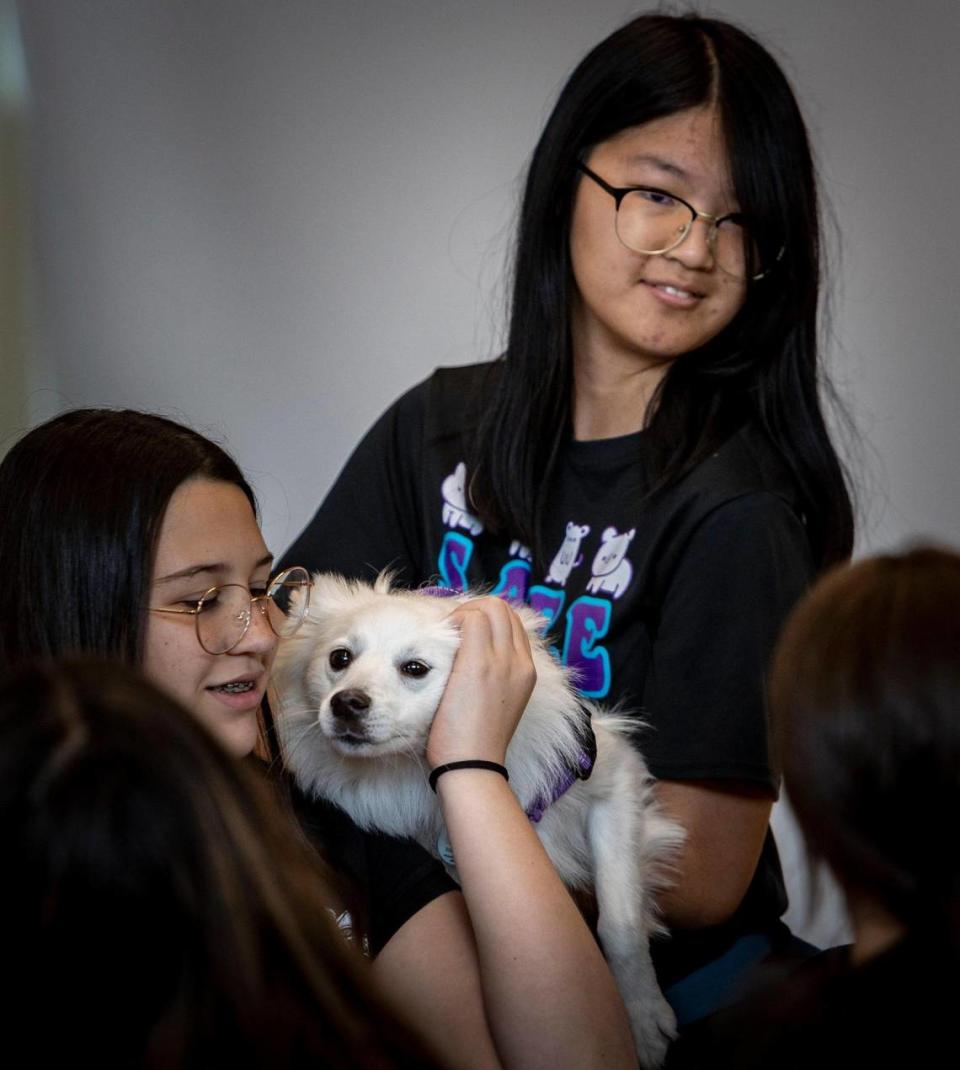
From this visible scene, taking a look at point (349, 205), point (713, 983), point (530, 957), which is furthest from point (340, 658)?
point (349, 205)

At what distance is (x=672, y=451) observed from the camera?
5.57 ft

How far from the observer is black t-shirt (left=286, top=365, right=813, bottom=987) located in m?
1.57

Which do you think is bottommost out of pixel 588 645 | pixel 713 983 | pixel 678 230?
pixel 713 983

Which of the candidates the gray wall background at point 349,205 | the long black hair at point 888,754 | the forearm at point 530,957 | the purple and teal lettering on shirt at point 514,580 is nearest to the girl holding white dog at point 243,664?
the forearm at point 530,957

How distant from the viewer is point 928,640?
2.83 feet

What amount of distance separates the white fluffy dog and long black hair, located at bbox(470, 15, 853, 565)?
0.26 meters

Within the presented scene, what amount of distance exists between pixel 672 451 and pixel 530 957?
67cm

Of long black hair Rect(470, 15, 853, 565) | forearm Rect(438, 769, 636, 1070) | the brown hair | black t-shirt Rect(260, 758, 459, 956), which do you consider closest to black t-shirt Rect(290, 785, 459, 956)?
black t-shirt Rect(260, 758, 459, 956)

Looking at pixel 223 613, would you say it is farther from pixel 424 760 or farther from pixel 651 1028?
pixel 651 1028

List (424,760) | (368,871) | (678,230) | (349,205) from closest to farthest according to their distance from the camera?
(368,871)
(424,760)
(678,230)
(349,205)

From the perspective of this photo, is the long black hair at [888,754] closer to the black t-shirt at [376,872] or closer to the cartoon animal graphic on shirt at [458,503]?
the black t-shirt at [376,872]

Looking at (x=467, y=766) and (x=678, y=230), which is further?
(x=678, y=230)

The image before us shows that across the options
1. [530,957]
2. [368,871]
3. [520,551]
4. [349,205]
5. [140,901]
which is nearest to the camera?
[140,901]

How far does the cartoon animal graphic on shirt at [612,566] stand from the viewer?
166 centimetres
